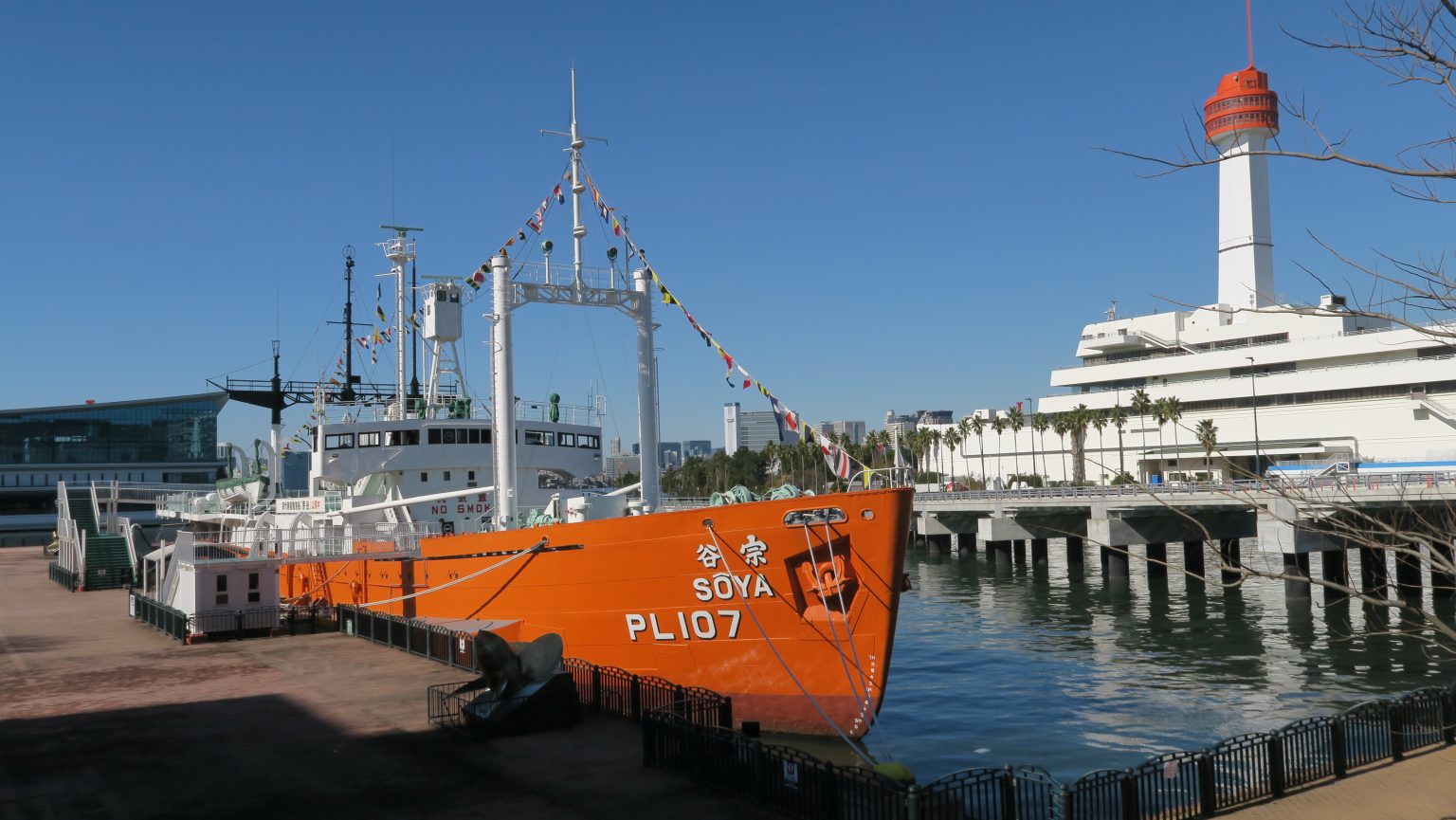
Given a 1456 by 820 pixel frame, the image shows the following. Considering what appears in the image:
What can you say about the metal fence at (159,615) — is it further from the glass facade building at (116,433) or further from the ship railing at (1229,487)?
the glass facade building at (116,433)

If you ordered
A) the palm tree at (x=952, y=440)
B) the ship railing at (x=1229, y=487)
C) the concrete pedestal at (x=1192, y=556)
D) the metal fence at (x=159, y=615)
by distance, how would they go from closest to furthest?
the metal fence at (x=159, y=615) < the ship railing at (x=1229, y=487) < the concrete pedestal at (x=1192, y=556) < the palm tree at (x=952, y=440)

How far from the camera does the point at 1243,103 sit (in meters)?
88.5

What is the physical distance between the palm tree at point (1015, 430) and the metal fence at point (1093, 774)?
7528cm

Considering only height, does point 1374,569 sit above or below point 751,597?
above

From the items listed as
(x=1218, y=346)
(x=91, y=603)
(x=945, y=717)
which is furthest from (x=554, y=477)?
(x=1218, y=346)

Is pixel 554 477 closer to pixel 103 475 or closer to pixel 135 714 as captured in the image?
pixel 135 714

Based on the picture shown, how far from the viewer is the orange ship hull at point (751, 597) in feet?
50.2

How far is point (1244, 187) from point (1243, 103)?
7165 mm

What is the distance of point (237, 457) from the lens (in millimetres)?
50844

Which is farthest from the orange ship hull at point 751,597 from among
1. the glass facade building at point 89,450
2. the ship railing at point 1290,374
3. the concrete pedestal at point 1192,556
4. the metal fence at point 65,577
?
the glass facade building at point 89,450

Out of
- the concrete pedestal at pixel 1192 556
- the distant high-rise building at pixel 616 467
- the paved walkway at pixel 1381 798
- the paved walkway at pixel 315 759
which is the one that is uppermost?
the distant high-rise building at pixel 616 467

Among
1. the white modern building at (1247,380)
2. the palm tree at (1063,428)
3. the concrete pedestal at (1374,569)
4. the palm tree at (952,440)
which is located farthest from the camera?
the palm tree at (952,440)

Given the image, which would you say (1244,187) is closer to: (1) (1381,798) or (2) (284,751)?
(1) (1381,798)

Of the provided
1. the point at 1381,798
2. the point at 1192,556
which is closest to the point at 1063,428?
the point at 1192,556
